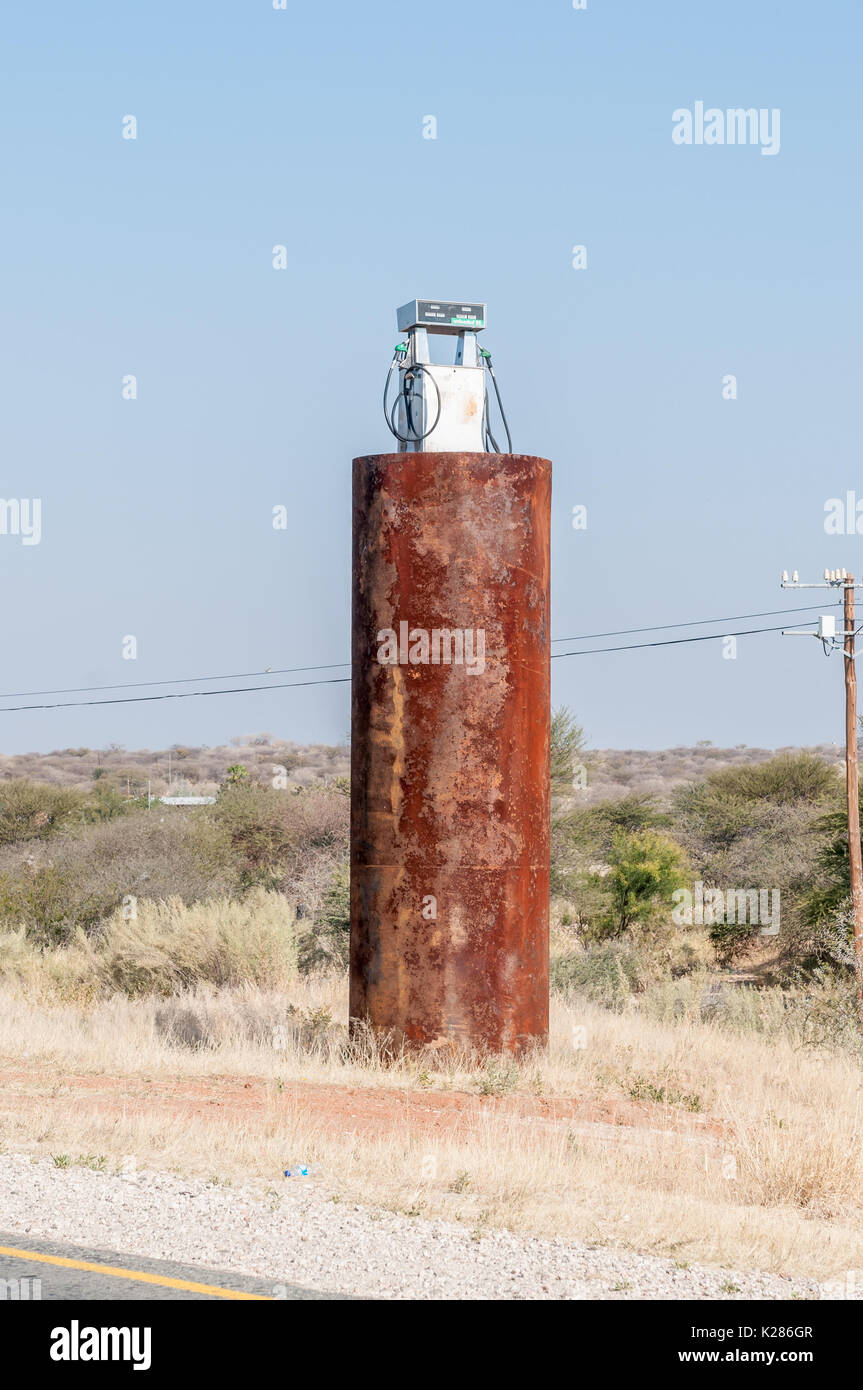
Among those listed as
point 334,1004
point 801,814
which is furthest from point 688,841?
point 334,1004

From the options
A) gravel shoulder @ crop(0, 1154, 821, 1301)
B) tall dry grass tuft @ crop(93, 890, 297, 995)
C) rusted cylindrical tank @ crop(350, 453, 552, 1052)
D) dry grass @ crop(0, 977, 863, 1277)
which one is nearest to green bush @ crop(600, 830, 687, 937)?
tall dry grass tuft @ crop(93, 890, 297, 995)

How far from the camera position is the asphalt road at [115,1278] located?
6.31 metres

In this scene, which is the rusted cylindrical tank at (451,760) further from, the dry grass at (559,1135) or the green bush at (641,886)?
the green bush at (641,886)

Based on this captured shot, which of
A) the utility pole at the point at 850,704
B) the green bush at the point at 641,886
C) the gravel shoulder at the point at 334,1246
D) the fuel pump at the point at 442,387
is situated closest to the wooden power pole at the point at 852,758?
the utility pole at the point at 850,704

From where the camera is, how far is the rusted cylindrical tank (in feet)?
40.9

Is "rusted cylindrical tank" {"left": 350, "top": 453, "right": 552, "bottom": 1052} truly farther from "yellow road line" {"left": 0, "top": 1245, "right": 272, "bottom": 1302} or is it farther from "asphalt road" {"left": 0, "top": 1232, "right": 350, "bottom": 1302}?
"yellow road line" {"left": 0, "top": 1245, "right": 272, "bottom": 1302}

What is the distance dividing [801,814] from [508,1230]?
43.7 meters

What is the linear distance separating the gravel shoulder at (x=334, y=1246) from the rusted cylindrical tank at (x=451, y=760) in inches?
164

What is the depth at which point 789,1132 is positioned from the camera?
9945mm

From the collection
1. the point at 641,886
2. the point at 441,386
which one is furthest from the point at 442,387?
the point at 641,886

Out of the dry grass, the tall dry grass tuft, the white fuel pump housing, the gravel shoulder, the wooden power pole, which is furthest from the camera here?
the wooden power pole

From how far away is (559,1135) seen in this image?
991 cm

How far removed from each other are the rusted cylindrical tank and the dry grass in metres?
0.59

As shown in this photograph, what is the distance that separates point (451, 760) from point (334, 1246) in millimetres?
5827
